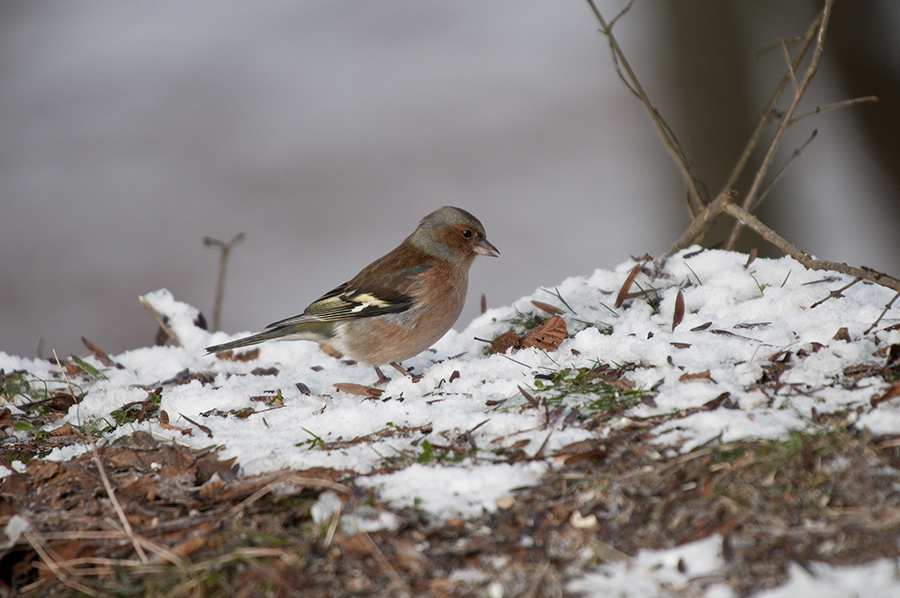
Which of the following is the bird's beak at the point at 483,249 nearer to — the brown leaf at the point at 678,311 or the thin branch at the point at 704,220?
the thin branch at the point at 704,220

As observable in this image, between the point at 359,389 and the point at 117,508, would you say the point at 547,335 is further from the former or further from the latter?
the point at 117,508

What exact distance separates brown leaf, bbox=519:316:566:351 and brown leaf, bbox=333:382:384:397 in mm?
880

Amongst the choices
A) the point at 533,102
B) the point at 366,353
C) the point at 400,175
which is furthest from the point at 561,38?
the point at 366,353

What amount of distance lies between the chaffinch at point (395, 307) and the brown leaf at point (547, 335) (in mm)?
672

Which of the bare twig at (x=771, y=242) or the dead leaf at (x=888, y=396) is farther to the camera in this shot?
the bare twig at (x=771, y=242)

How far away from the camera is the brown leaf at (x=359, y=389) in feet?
12.6

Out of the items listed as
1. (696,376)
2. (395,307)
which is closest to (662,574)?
(696,376)

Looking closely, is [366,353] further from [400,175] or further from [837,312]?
[400,175]

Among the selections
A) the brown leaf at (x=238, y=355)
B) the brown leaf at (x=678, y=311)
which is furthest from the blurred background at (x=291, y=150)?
the brown leaf at (x=238, y=355)

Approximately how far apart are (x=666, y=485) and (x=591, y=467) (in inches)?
10.5

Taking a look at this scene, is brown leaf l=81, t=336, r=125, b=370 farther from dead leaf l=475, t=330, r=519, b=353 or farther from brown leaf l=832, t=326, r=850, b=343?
brown leaf l=832, t=326, r=850, b=343

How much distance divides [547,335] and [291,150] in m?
9.96

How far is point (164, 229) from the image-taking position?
1180 centimetres

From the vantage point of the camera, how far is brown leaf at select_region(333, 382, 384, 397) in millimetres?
3834
